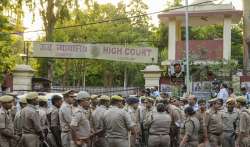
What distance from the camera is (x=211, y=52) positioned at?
34594mm

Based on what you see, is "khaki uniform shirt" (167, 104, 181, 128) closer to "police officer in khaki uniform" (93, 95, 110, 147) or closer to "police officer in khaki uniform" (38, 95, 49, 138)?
"police officer in khaki uniform" (93, 95, 110, 147)

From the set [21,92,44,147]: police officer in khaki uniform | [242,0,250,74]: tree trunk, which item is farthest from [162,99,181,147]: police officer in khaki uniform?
[242,0,250,74]: tree trunk

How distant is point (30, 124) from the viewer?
13.4 m

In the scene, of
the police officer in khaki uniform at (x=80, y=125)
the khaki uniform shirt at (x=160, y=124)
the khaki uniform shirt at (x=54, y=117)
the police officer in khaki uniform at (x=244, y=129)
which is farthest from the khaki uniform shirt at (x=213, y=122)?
the khaki uniform shirt at (x=54, y=117)

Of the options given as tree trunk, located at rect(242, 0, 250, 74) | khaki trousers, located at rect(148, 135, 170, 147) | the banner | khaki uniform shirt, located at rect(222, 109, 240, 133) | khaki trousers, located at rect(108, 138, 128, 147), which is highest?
tree trunk, located at rect(242, 0, 250, 74)

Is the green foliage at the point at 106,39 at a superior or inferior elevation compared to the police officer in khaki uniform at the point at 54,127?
superior

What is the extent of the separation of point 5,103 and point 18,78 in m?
12.4

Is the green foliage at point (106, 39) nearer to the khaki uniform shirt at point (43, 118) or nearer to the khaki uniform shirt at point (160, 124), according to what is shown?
the khaki uniform shirt at point (43, 118)

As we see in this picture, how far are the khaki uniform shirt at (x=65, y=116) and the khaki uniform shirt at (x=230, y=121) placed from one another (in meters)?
4.40

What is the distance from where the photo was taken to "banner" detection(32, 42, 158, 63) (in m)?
25.0

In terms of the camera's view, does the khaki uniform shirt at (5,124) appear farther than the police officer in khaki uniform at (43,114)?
No

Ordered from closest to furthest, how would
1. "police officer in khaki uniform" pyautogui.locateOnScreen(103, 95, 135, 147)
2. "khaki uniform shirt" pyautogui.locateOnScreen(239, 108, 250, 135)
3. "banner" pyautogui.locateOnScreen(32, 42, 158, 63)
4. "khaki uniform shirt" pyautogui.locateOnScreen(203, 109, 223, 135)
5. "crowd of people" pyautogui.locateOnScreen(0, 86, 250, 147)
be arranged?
1. "crowd of people" pyautogui.locateOnScreen(0, 86, 250, 147)
2. "police officer in khaki uniform" pyautogui.locateOnScreen(103, 95, 135, 147)
3. "khaki uniform shirt" pyautogui.locateOnScreen(239, 108, 250, 135)
4. "khaki uniform shirt" pyautogui.locateOnScreen(203, 109, 223, 135)
5. "banner" pyautogui.locateOnScreen(32, 42, 158, 63)

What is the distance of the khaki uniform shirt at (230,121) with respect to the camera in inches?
611

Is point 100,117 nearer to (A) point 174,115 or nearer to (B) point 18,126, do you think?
(B) point 18,126
